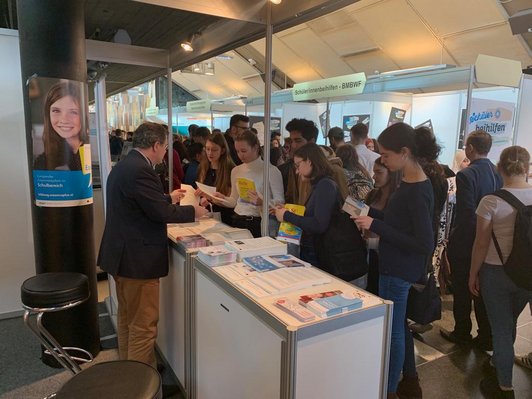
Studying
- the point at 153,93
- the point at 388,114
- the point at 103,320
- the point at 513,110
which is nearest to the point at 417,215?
the point at 103,320

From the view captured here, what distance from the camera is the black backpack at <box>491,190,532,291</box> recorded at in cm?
203

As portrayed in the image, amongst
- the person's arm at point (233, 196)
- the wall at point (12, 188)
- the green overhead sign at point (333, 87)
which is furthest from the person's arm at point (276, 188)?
the green overhead sign at point (333, 87)

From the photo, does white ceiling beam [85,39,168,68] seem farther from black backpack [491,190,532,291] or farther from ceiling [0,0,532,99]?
black backpack [491,190,532,291]

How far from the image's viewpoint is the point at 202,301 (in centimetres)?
180

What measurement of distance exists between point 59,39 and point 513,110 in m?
4.24

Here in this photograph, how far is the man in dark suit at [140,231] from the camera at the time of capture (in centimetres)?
195

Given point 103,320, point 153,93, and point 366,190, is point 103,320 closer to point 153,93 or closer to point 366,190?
point 366,190

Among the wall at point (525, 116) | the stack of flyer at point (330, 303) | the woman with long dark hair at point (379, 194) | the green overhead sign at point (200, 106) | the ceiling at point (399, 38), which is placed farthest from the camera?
the green overhead sign at point (200, 106)

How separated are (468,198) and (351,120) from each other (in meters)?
4.15

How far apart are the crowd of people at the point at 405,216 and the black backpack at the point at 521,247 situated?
3 cm

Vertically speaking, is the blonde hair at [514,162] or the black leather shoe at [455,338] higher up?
the blonde hair at [514,162]

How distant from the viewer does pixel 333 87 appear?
4953mm

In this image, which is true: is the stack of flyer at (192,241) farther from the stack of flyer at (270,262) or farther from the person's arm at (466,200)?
the person's arm at (466,200)

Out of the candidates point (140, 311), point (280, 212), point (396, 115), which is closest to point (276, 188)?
point (280, 212)
